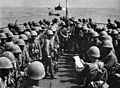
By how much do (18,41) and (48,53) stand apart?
1451 mm

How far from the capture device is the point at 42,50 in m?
10.8

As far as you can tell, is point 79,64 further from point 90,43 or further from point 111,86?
point 90,43

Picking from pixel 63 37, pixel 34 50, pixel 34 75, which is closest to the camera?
pixel 34 75

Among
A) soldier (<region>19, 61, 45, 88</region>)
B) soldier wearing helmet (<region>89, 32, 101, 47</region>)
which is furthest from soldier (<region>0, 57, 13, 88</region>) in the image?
soldier wearing helmet (<region>89, 32, 101, 47</region>)

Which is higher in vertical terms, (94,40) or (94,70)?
(94,40)

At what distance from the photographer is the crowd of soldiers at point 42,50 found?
6.69 metres

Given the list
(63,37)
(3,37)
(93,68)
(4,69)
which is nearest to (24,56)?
(3,37)

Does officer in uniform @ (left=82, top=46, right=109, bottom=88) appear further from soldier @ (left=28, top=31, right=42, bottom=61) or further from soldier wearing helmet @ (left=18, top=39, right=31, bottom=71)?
soldier @ (left=28, top=31, right=42, bottom=61)

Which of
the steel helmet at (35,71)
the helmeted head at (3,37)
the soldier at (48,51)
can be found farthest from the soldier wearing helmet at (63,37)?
the steel helmet at (35,71)

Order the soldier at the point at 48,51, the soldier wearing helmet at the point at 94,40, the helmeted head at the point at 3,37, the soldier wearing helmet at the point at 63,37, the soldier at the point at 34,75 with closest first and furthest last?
the soldier at the point at 34,75 → the soldier at the point at 48,51 → the helmeted head at the point at 3,37 → the soldier wearing helmet at the point at 94,40 → the soldier wearing helmet at the point at 63,37

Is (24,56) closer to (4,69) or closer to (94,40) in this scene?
(4,69)

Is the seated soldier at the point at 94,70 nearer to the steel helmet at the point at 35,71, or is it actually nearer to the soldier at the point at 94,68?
the soldier at the point at 94,68

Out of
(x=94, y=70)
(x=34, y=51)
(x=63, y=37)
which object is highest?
(x=63, y=37)

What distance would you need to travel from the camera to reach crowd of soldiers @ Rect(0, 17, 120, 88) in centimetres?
669
